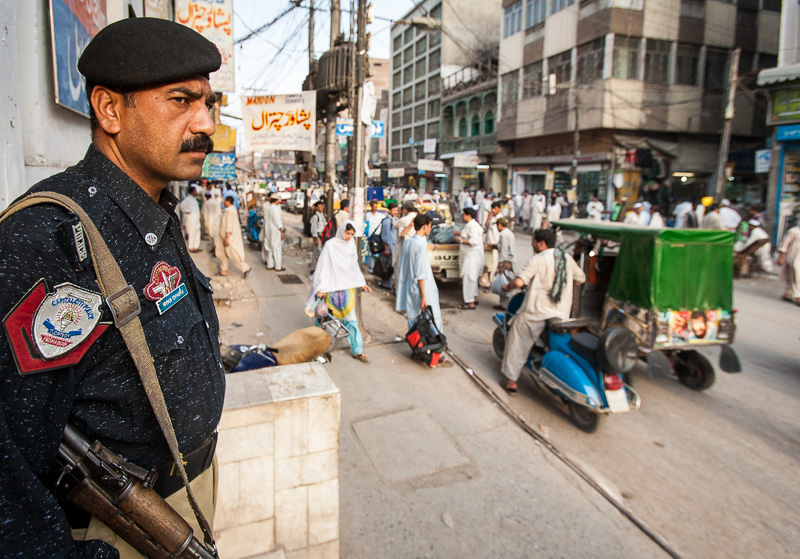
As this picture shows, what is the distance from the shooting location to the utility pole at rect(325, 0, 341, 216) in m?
13.0

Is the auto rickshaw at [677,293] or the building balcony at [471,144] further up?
the building balcony at [471,144]

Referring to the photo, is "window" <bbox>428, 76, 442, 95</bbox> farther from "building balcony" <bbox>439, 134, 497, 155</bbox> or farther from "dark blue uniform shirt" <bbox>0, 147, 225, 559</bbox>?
"dark blue uniform shirt" <bbox>0, 147, 225, 559</bbox>

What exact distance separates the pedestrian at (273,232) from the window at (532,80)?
1956 centimetres

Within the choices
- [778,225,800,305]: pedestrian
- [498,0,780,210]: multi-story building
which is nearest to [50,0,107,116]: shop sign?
[778,225,800,305]: pedestrian

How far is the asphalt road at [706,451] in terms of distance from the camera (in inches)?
135

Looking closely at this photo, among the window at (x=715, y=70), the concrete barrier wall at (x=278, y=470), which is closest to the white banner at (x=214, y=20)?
the concrete barrier wall at (x=278, y=470)

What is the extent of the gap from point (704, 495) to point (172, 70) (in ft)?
14.3

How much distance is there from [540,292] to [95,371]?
468 centimetres

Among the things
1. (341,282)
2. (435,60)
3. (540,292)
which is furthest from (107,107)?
(435,60)

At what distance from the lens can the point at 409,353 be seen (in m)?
6.58

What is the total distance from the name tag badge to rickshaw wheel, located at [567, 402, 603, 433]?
169 inches

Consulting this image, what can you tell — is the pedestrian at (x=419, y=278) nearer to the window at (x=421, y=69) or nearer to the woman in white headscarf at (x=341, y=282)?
the woman in white headscarf at (x=341, y=282)

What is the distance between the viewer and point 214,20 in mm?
8406

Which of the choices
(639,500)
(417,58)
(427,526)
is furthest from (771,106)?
(417,58)
